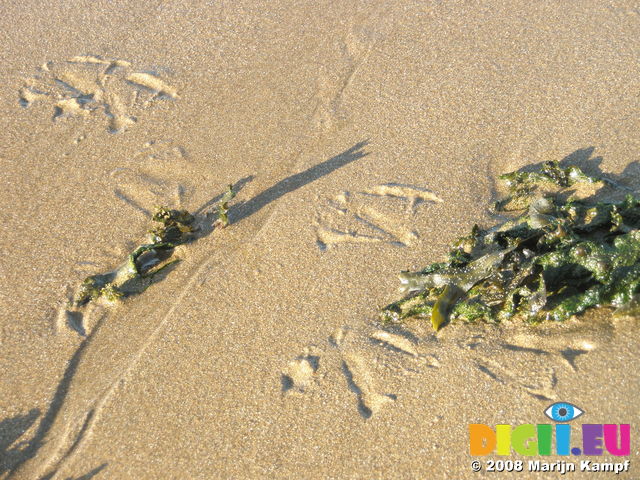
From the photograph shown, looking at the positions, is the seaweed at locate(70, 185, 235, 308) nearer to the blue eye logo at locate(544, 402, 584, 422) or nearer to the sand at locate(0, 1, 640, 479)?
the sand at locate(0, 1, 640, 479)

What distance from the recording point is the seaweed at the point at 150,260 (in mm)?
2848

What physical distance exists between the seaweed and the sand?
0.23 feet

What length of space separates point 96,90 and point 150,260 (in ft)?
5.38

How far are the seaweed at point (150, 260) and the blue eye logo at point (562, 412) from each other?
184 centimetres

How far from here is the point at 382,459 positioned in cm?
216

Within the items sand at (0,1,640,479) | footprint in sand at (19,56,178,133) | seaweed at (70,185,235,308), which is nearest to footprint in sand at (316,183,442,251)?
sand at (0,1,640,479)

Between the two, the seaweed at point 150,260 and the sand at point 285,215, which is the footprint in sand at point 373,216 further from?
the seaweed at point 150,260

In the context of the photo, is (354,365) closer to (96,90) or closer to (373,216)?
(373,216)

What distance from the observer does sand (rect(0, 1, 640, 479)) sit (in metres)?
2.28

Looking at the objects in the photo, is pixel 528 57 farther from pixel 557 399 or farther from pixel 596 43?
pixel 557 399

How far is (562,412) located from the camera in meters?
2.16

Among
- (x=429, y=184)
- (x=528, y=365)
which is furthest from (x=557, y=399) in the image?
(x=429, y=184)

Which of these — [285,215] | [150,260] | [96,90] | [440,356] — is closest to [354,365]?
[440,356]

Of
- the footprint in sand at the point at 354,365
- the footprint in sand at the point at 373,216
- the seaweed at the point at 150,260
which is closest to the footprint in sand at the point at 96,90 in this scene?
the seaweed at the point at 150,260
